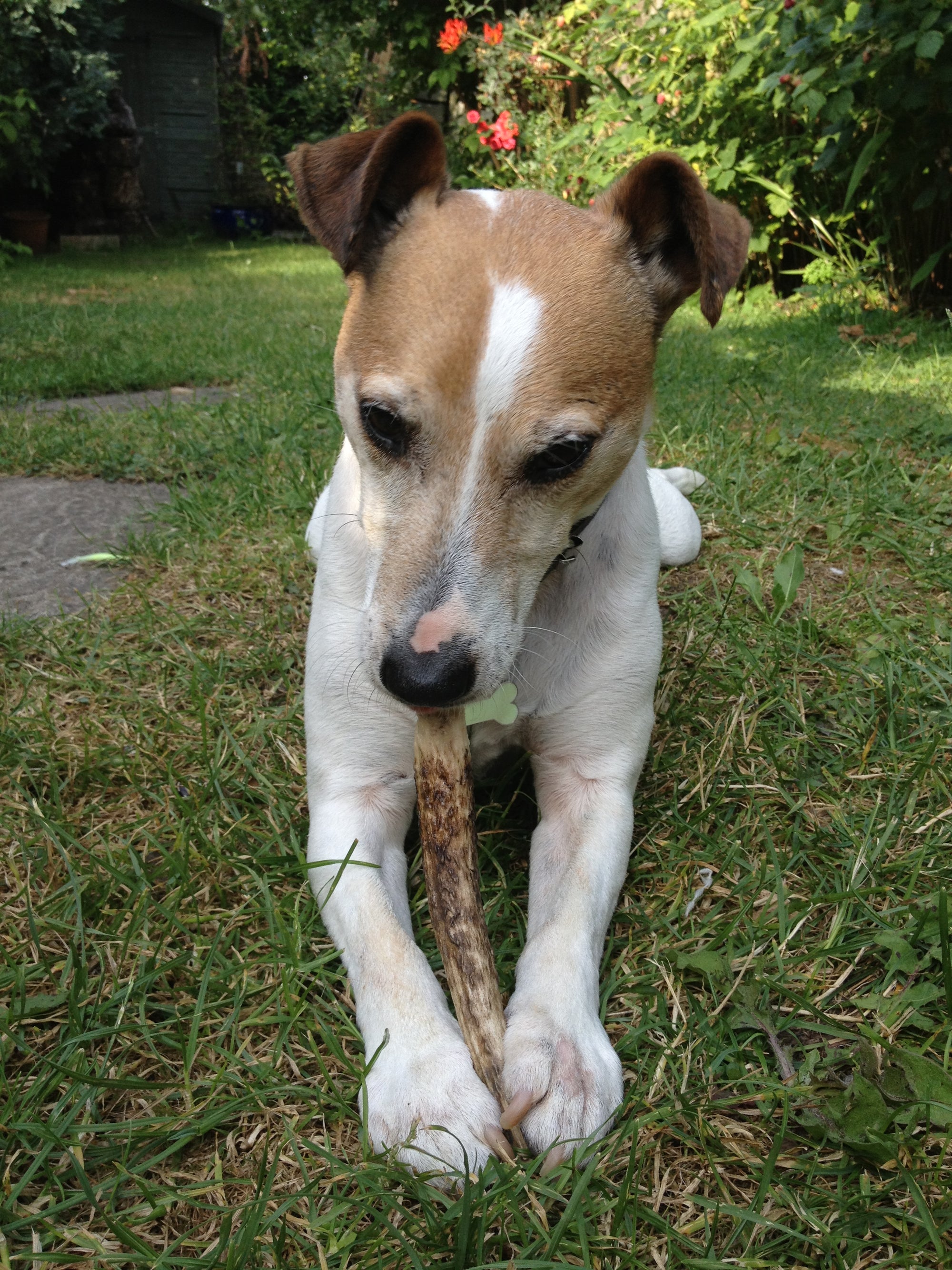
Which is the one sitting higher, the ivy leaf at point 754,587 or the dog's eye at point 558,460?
the dog's eye at point 558,460

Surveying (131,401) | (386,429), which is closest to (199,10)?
(131,401)

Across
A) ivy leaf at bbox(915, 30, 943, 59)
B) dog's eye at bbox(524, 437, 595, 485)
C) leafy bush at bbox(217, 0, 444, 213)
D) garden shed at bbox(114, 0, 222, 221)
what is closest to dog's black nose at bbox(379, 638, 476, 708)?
dog's eye at bbox(524, 437, 595, 485)

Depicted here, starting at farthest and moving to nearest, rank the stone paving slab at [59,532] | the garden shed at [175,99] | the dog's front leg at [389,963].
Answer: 1. the garden shed at [175,99]
2. the stone paving slab at [59,532]
3. the dog's front leg at [389,963]

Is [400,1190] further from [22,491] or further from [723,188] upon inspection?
[723,188]

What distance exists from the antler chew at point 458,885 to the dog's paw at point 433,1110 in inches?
1.8

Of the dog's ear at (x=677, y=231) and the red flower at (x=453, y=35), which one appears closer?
the dog's ear at (x=677, y=231)

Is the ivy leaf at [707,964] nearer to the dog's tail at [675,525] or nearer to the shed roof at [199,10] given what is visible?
the dog's tail at [675,525]

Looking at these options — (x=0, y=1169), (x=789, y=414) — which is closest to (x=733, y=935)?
(x=0, y=1169)

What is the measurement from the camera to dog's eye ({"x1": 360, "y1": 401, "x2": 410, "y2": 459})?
71.5 inches

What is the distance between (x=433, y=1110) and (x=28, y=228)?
1587cm

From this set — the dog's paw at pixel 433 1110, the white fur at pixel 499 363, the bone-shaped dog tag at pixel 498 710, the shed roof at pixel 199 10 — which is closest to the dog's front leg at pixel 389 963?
the dog's paw at pixel 433 1110

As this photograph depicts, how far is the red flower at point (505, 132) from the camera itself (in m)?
9.73

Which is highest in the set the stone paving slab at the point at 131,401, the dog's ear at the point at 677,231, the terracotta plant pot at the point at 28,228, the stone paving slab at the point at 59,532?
the dog's ear at the point at 677,231

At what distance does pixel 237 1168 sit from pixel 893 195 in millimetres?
7647
